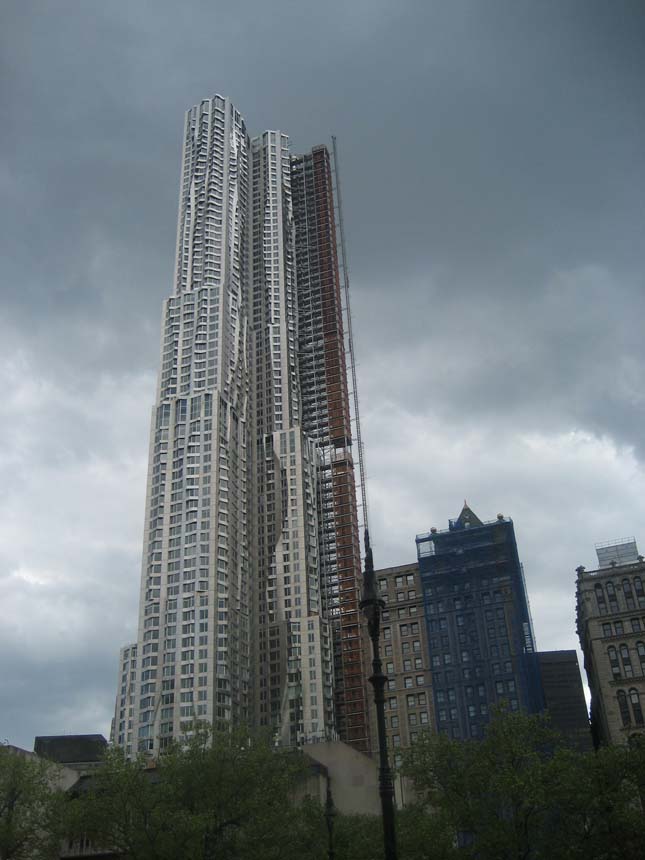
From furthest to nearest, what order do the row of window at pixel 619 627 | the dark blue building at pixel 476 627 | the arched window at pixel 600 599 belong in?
the dark blue building at pixel 476 627
the arched window at pixel 600 599
the row of window at pixel 619 627

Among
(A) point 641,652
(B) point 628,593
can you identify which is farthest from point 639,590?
(A) point 641,652

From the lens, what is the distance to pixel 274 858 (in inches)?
1988

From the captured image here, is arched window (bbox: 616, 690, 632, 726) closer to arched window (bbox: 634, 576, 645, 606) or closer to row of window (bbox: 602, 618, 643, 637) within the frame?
row of window (bbox: 602, 618, 643, 637)

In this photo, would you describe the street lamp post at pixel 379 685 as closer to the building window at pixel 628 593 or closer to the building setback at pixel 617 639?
the building setback at pixel 617 639

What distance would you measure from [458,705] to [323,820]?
62.3 metres

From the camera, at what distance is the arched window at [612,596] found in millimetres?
111075

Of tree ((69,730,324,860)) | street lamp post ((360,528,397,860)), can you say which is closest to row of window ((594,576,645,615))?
tree ((69,730,324,860))

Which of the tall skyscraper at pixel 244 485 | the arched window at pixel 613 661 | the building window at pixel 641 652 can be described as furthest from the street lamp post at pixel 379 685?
the tall skyscraper at pixel 244 485

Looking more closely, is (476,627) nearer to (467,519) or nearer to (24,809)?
(467,519)

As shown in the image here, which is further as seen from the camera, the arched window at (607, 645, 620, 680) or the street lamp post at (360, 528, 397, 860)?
the arched window at (607, 645, 620, 680)

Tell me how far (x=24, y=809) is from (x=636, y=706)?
248 ft

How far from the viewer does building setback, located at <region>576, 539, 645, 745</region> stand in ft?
337

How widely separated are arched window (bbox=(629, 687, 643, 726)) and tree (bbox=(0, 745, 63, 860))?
72941 millimetres

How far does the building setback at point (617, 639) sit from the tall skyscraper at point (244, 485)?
147 ft
